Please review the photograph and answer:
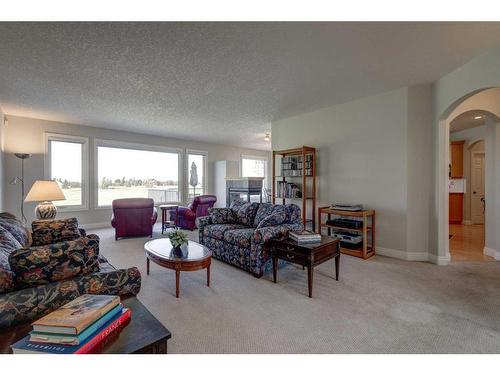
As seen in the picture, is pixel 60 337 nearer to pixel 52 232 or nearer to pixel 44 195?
pixel 52 232

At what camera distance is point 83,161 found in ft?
19.8

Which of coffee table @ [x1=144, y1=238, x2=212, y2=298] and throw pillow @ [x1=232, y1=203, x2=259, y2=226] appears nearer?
coffee table @ [x1=144, y1=238, x2=212, y2=298]

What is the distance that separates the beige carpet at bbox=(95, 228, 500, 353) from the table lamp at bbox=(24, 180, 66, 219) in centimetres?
181

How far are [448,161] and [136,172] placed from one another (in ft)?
23.1

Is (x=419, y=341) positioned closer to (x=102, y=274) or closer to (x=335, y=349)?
(x=335, y=349)

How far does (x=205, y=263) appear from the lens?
2.55 metres

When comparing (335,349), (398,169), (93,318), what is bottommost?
(335,349)

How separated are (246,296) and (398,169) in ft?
9.66

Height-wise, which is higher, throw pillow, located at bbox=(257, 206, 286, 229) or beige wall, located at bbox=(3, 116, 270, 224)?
beige wall, located at bbox=(3, 116, 270, 224)

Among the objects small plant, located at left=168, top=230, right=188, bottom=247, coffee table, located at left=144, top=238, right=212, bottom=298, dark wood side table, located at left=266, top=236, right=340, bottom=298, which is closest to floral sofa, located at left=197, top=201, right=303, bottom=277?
dark wood side table, located at left=266, top=236, right=340, bottom=298

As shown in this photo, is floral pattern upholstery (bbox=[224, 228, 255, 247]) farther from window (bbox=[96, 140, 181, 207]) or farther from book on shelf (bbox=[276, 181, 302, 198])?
window (bbox=[96, 140, 181, 207])

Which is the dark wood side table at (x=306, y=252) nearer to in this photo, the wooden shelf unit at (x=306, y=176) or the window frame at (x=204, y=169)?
the wooden shelf unit at (x=306, y=176)

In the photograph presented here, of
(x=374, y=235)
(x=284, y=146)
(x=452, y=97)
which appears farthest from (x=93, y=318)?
(x=284, y=146)

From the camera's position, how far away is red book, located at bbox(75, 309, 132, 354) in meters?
0.98
